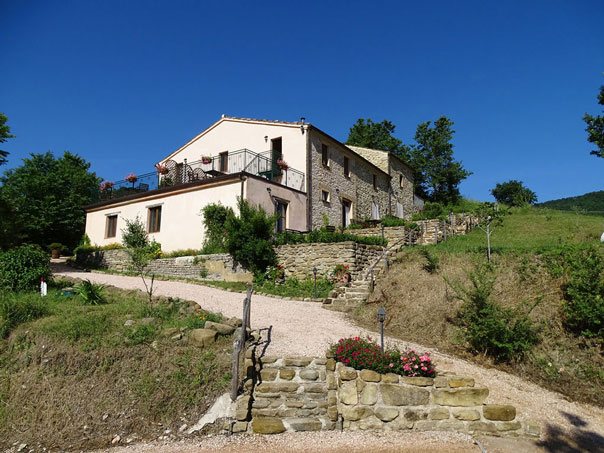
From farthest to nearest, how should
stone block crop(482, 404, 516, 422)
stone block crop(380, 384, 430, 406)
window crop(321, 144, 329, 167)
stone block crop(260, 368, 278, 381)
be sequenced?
window crop(321, 144, 329, 167) → stone block crop(260, 368, 278, 381) → stone block crop(380, 384, 430, 406) → stone block crop(482, 404, 516, 422)

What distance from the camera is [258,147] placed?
2478 centimetres

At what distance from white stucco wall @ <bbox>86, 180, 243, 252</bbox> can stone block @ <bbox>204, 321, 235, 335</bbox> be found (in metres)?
11.4

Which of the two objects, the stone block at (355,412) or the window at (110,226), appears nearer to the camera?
the stone block at (355,412)

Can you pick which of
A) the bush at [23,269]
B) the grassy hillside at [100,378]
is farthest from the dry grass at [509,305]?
the bush at [23,269]

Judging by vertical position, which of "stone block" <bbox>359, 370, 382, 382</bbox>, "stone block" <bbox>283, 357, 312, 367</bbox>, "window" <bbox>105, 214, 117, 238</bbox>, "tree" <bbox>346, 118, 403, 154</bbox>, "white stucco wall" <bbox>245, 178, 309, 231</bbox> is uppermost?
"tree" <bbox>346, 118, 403, 154</bbox>

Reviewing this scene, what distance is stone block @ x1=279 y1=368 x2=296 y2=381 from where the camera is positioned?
7.43 metres

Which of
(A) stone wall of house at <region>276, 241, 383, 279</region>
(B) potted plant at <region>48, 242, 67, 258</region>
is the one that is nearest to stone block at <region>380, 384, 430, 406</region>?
(A) stone wall of house at <region>276, 241, 383, 279</region>

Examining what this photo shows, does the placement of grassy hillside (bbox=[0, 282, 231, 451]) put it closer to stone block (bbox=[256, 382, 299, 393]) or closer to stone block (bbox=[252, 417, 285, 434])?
stone block (bbox=[256, 382, 299, 393])

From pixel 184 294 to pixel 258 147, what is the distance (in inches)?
523

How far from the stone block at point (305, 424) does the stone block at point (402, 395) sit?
1.17m

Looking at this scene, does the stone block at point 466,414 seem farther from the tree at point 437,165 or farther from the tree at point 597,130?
the tree at point 437,165

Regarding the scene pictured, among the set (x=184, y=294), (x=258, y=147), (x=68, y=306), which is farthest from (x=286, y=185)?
(x=68, y=306)

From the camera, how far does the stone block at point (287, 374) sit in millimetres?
7434

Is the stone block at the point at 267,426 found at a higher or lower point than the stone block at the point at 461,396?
lower
